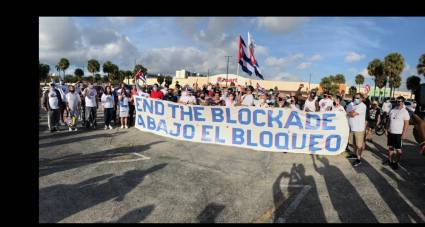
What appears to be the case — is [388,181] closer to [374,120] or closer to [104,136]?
[374,120]

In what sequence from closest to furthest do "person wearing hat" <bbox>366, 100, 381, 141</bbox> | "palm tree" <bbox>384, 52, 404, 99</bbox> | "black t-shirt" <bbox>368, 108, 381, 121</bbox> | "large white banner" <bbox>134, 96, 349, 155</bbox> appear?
"large white banner" <bbox>134, 96, 349, 155</bbox>
"person wearing hat" <bbox>366, 100, 381, 141</bbox>
"black t-shirt" <bbox>368, 108, 381, 121</bbox>
"palm tree" <bbox>384, 52, 404, 99</bbox>

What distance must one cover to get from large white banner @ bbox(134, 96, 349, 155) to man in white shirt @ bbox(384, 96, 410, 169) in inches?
47.5

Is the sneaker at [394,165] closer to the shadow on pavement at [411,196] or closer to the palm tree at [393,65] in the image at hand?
the shadow on pavement at [411,196]

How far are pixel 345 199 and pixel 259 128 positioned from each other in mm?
4138

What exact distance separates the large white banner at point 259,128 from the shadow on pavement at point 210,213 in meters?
4.62

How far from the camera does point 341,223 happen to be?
4164 millimetres

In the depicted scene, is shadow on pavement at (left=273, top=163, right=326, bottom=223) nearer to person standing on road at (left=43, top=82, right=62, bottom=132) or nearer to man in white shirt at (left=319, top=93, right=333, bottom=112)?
man in white shirt at (left=319, top=93, right=333, bottom=112)

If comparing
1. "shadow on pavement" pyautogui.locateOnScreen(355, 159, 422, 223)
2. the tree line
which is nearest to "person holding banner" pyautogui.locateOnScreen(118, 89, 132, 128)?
"shadow on pavement" pyautogui.locateOnScreen(355, 159, 422, 223)

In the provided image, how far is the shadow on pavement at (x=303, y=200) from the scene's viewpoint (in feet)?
14.2

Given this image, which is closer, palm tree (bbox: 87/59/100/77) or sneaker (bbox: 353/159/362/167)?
sneaker (bbox: 353/159/362/167)

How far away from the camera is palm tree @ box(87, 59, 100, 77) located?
9062 cm

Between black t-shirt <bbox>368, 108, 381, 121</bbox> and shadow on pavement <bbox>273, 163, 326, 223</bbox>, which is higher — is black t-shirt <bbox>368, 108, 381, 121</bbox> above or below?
above

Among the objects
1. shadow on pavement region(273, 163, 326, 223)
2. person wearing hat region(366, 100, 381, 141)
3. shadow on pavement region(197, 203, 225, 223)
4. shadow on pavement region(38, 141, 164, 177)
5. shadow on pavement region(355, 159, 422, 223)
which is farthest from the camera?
person wearing hat region(366, 100, 381, 141)

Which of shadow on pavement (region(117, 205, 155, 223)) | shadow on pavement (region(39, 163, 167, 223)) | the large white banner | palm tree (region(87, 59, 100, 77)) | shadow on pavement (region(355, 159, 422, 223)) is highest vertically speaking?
palm tree (region(87, 59, 100, 77))
